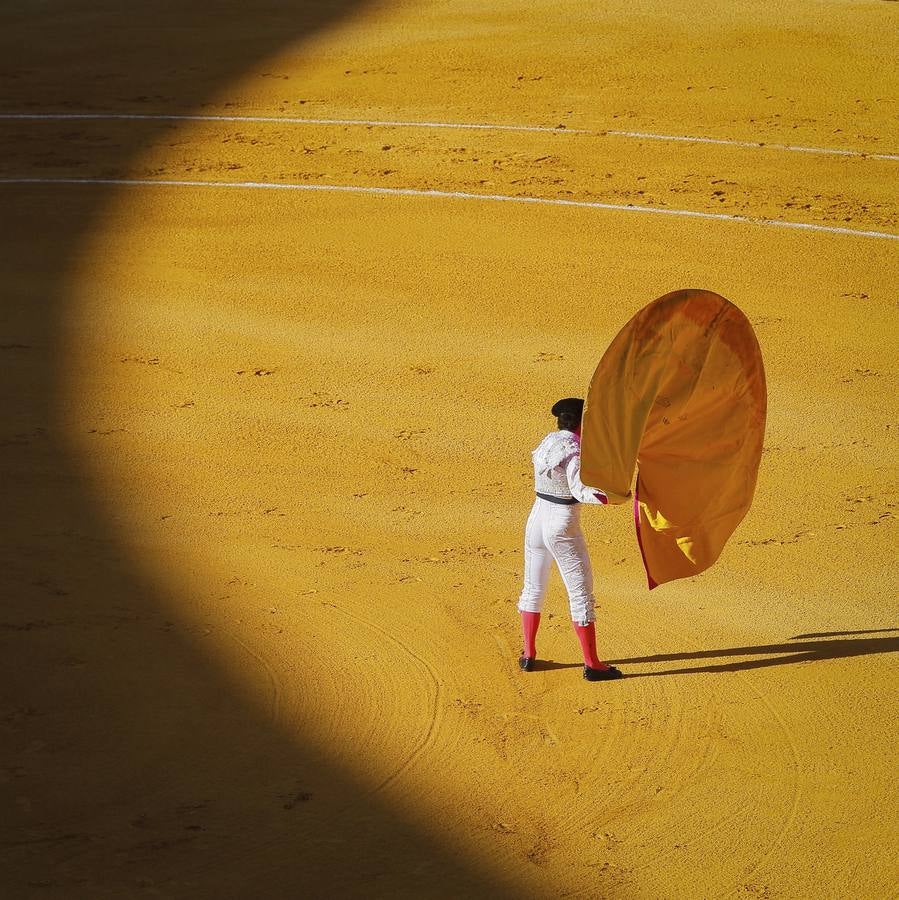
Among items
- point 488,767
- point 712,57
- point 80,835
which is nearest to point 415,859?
point 488,767

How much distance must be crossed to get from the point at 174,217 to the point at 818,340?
695cm

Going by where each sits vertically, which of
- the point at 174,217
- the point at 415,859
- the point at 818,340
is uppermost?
the point at 174,217

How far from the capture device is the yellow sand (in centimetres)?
536

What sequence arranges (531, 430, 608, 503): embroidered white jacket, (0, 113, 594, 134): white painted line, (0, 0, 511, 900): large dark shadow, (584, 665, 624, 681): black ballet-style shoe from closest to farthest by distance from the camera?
(0, 0, 511, 900): large dark shadow < (531, 430, 608, 503): embroidered white jacket < (584, 665, 624, 681): black ballet-style shoe < (0, 113, 594, 134): white painted line

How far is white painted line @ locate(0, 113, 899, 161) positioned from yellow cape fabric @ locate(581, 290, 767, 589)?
9379 mm

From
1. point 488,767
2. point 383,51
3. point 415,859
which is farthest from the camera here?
point 383,51

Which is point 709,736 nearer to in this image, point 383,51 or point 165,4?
point 383,51

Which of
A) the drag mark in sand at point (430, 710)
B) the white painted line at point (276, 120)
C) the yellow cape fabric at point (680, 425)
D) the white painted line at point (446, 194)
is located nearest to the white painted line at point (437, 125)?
the white painted line at point (276, 120)

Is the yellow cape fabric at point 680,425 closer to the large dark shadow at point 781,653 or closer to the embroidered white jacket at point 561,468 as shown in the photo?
the embroidered white jacket at point 561,468

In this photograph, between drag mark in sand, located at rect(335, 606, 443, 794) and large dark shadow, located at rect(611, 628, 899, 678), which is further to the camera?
large dark shadow, located at rect(611, 628, 899, 678)

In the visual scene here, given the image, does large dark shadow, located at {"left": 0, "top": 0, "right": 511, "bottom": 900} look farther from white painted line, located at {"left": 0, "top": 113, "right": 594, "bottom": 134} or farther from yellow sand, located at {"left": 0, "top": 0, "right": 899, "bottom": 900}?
white painted line, located at {"left": 0, "top": 113, "right": 594, "bottom": 134}

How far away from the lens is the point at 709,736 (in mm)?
5949

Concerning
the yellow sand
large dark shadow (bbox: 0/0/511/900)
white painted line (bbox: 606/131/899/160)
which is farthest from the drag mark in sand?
white painted line (bbox: 606/131/899/160)

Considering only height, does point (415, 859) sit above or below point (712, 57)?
below
